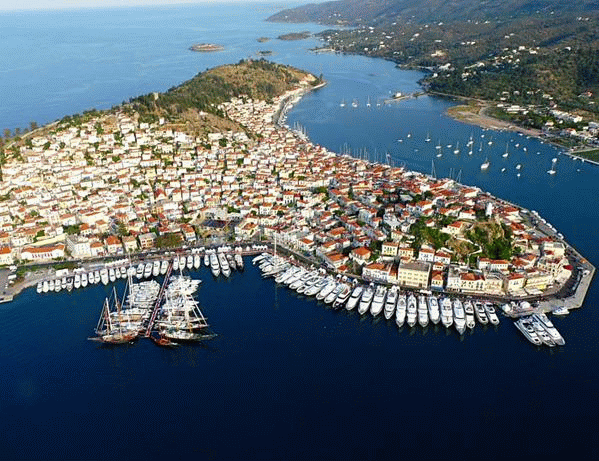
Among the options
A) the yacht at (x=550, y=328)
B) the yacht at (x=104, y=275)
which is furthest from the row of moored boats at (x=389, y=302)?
the yacht at (x=104, y=275)

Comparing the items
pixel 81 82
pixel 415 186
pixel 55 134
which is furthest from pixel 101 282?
pixel 81 82

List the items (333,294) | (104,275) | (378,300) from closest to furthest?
(378,300) → (333,294) → (104,275)

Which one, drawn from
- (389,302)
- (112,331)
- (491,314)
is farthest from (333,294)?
(112,331)

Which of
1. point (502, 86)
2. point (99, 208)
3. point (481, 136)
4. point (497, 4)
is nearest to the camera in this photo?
point (99, 208)

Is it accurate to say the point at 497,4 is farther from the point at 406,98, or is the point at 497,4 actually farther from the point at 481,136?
the point at 481,136

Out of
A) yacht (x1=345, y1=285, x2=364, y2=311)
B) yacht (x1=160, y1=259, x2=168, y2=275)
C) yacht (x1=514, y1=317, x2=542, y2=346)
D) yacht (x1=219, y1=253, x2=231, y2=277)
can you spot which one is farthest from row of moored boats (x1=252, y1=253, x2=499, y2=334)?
yacht (x1=160, y1=259, x2=168, y2=275)

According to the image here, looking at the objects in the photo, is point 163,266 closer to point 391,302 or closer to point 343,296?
point 343,296

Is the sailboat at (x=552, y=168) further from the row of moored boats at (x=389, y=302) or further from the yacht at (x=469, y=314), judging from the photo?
the yacht at (x=469, y=314)
